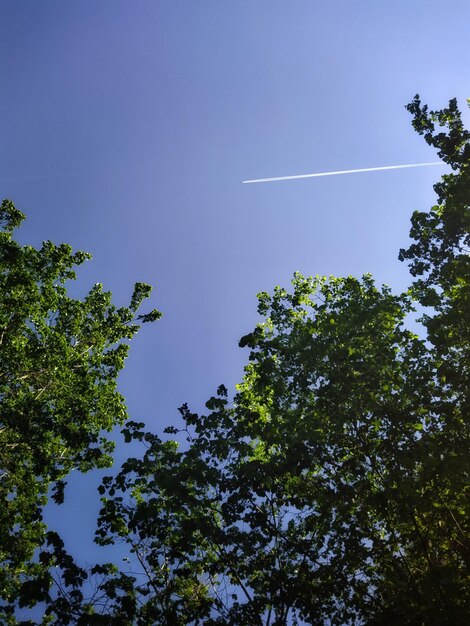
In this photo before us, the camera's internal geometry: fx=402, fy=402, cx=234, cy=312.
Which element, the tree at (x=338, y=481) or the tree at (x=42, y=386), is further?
the tree at (x=42, y=386)

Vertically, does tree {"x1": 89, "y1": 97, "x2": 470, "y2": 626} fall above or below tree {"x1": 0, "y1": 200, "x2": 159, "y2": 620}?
below

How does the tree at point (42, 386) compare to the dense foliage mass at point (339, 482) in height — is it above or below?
above

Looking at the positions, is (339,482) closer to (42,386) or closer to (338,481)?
(338,481)

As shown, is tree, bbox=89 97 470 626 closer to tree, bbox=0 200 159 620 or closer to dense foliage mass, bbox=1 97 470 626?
dense foliage mass, bbox=1 97 470 626

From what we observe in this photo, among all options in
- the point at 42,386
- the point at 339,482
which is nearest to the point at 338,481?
the point at 339,482

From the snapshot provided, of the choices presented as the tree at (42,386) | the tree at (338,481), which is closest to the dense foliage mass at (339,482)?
the tree at (338,481)

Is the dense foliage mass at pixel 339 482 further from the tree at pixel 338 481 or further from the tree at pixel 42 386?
the tree at pixel 42 386

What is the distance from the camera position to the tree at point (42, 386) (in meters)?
16.5

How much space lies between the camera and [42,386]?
18.0 metres

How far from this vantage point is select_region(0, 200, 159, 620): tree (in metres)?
16.5

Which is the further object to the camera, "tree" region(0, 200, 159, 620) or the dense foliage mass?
"tree" region(0, 200, 159, 620)

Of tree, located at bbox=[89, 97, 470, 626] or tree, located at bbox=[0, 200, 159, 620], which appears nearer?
tree, located at bbox=[89, 97, 470, 626]

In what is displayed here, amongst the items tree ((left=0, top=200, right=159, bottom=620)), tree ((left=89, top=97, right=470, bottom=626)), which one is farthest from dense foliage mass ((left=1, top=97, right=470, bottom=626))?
tree ((left=0, top=200, right=159, bottom=620))

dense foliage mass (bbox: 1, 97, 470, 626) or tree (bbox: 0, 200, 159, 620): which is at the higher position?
tree (bbox: 0, 200, 159, 620)
